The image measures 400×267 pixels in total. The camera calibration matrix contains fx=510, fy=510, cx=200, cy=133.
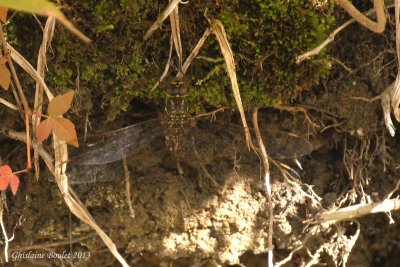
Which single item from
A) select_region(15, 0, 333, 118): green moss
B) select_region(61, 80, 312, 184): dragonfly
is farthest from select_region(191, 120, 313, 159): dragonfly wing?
select_region(15, 0, 333, 118): green moss

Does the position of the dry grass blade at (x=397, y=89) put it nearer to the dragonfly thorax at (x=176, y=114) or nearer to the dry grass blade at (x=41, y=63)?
the dragonfly thorax at (x=176, y=114)

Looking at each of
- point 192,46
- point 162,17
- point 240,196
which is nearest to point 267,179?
point 240,196

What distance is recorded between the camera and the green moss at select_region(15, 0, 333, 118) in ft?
4.32

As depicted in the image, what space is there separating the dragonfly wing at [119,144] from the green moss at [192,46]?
0.26 ft

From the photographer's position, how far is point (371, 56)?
4.87ft

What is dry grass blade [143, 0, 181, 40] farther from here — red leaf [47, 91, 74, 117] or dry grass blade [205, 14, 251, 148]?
red leaf [47, 91, 74, 117]

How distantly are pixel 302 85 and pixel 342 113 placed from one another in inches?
7.3

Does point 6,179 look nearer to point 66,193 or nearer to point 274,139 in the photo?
point 66,193

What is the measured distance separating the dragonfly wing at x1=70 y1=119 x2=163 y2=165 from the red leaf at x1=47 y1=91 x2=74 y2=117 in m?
0.22

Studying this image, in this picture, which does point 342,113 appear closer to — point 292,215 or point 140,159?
point 292,215

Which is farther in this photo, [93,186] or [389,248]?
[389,248]

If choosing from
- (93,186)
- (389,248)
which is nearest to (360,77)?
(389,248)

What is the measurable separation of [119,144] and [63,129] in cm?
24

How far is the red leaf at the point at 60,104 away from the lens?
1.20 metres
